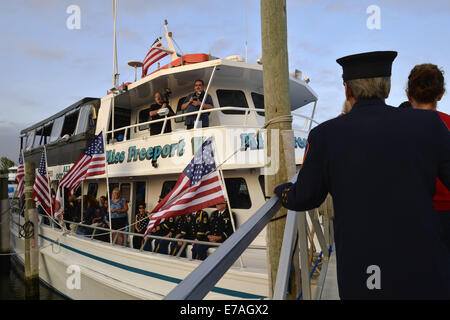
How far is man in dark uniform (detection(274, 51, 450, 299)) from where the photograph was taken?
3.64ft

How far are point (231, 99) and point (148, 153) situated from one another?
2.65 m

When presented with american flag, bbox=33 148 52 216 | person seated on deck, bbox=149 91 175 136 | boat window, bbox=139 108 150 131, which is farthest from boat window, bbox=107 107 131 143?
Result: american flag, bbox=33 148 52 216

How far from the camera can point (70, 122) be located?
1206 centimetres

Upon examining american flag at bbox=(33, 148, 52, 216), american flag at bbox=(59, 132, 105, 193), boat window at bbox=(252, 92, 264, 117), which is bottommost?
american flag at bbox=(33, 148, 52, 216)

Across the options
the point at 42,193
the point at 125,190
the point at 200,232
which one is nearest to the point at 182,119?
the point at 125,190

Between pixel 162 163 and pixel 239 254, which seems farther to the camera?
pixel 162 163

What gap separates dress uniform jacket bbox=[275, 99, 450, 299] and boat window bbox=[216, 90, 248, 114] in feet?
23.1

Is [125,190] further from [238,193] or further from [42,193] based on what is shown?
[238,193]

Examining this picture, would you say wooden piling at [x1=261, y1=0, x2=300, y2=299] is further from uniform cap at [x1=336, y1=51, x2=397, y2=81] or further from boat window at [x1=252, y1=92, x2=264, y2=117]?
boat window at [x1=252, y1=92, x2=264, y2=117]

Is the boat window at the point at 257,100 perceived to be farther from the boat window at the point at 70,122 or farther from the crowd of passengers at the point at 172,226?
the boat window at the point at 70,122
